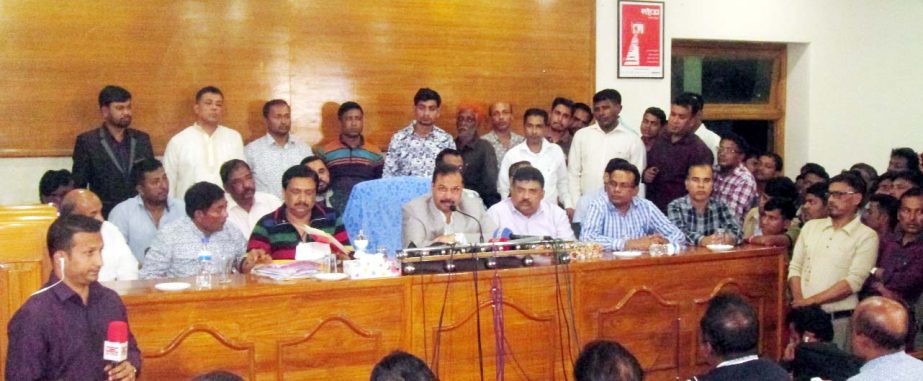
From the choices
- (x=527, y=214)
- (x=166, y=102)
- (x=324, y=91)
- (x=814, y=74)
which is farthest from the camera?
(x=814, y=74)

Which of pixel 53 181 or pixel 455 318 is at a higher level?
pixel 53 181

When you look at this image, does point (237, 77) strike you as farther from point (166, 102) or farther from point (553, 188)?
point (553, 188)

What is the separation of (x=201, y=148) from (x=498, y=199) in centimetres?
186

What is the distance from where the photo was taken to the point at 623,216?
507 centimetres

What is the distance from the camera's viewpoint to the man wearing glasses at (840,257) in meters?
4.88

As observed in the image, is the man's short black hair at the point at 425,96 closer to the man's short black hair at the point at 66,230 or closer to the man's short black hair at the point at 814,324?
the man's short black hair at the point at 814,324

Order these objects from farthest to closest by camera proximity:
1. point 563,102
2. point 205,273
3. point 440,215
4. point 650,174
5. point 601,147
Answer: point 563,102 → point 601,147 → point 650,174 → point 440,215 → point 205,273

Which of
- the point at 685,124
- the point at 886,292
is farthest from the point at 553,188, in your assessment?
the point at 886,292

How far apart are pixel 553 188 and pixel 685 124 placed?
3.03 feet

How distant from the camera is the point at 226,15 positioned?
245 inches

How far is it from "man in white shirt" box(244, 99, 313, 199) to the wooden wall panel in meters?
0.32

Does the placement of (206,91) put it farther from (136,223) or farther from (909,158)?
(909,158)

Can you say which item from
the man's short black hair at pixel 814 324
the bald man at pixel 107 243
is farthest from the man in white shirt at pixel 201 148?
the man's short black hair at pixel 814 324

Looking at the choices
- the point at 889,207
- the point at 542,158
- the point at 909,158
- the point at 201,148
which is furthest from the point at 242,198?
the point at 909,158
